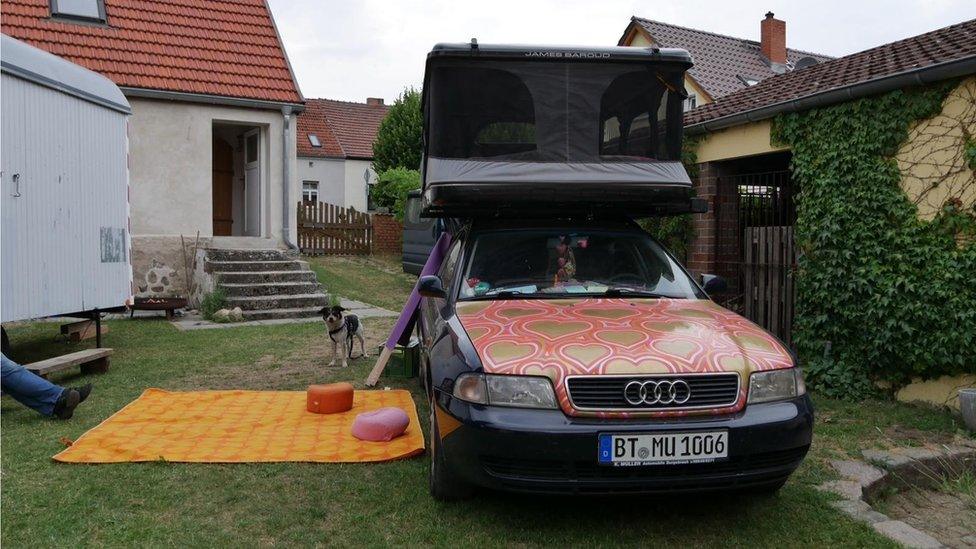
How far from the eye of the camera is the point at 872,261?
21.6ft

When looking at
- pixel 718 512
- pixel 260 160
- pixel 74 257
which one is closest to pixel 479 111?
pixel 718 512

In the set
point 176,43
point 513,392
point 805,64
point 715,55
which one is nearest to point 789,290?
point 513,392

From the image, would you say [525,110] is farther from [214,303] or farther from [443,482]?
[214,303]

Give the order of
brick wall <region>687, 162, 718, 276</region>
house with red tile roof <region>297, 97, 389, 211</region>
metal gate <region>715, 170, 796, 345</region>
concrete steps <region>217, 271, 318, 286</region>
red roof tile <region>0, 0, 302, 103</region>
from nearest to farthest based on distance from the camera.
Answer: metal gate <region>715, 170, 796, 345</region> → brick wall <region>687, 162, 718, 276</region> → concrete steps <region>217, 271, 318, 286</region> → red roof tile <region>0, 0, 302, 103</region> → house with red tile roof <region>297, 97, 389, 211</region>

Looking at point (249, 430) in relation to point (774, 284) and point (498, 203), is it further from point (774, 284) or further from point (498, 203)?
point (774, 284)

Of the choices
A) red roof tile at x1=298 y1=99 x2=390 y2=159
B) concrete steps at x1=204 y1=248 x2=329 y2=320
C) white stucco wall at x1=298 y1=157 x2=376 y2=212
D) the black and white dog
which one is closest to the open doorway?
concrete steps at x1=204 y1=248 x2=329 y2=320

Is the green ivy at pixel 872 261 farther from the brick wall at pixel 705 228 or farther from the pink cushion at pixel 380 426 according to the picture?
the pink cushion at pixel 380 426

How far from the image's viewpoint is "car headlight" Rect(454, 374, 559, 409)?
3412 millimetres

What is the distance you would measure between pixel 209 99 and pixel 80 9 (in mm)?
3162

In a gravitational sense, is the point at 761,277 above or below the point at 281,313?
above

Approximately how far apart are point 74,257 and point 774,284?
7972mm

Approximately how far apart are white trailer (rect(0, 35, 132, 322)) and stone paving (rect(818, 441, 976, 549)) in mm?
7439

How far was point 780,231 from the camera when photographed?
8.02 meters

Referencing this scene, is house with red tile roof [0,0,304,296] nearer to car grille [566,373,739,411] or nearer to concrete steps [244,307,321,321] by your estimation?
concrete steps [244,307,321,321]
